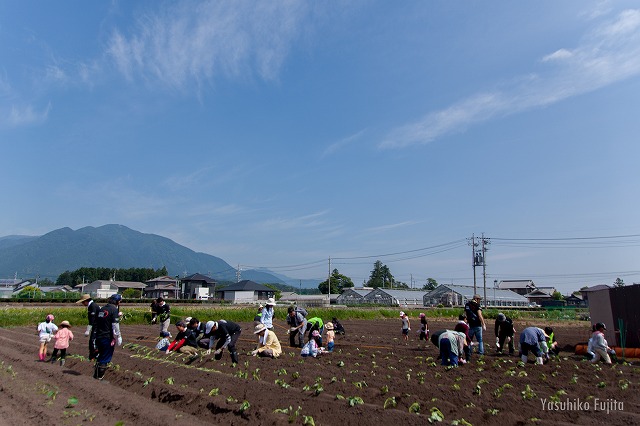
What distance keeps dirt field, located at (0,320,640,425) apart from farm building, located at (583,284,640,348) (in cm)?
466

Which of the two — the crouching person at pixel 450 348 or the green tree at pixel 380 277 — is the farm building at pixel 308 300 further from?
the crouching person at pixel 450 348

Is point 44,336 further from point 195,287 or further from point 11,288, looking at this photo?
point 11,288

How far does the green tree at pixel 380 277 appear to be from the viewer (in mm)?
122812

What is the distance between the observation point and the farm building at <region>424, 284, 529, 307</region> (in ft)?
251

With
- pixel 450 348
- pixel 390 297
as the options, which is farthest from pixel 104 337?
pixel 390 297

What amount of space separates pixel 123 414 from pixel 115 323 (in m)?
3.40

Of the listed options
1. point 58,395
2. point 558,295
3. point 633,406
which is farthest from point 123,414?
point 558,295

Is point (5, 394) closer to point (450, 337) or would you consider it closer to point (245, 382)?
point (245, 382)

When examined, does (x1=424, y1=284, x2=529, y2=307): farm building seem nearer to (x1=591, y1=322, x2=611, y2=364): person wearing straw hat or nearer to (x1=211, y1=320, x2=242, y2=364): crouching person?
(x1=591, y1=322, x2=611, y2=364): person wearing straw hat

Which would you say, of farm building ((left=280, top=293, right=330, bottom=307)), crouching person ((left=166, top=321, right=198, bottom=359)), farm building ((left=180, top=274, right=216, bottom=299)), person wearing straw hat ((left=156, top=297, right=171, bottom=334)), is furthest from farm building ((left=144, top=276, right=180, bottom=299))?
crouching person ((left=166, top=321, right=198, bottom=359))

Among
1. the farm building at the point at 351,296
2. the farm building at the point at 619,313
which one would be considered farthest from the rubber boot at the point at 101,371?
the farm building at the point at 351,296

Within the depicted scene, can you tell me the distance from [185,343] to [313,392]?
7.07 metres

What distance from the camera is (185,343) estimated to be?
45.0 ft

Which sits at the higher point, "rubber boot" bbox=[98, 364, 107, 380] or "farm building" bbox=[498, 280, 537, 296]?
"farm building" bbox=[498, 280, 537, 296]
